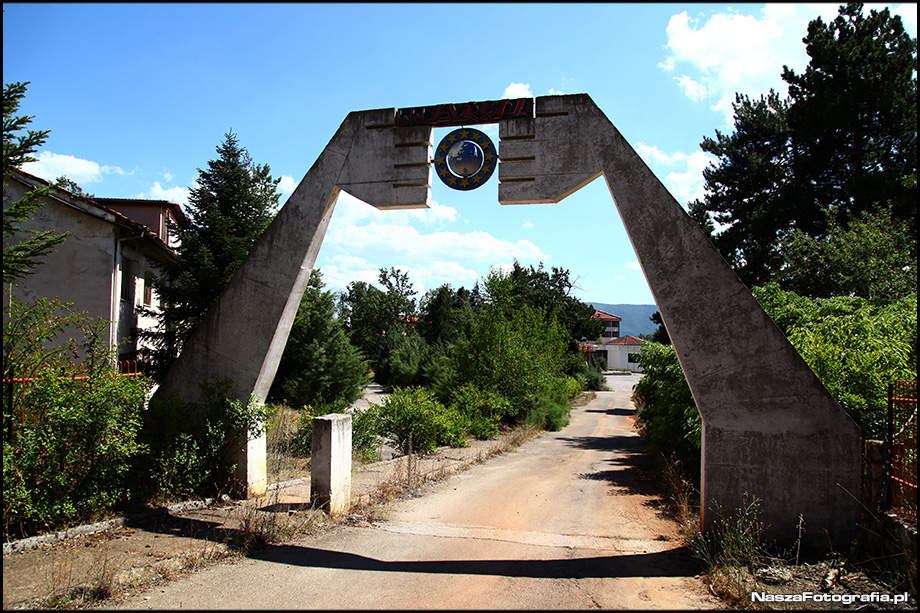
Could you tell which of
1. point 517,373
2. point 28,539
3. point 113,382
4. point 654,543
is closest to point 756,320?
point 654,543

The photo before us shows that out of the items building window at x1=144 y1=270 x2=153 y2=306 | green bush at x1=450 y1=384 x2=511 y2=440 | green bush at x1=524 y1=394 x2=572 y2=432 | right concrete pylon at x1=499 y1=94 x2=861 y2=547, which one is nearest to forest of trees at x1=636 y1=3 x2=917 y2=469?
right concrete pylon at x1=499 y1=94 x2=861 y2=547

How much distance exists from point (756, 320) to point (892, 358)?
234 centimetres

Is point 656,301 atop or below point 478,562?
atop

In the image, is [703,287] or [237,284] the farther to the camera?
[237,284]

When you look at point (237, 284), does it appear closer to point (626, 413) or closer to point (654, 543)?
point (654, 543)

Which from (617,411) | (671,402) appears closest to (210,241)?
(671,402)

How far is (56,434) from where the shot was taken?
23.9 feet

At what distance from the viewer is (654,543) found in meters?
7.95

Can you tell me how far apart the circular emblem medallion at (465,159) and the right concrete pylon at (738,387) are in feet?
5.37

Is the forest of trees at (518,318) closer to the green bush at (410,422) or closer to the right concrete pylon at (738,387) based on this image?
the green bush at (410,422)

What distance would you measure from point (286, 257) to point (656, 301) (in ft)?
18.9

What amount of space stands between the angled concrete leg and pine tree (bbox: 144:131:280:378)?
314 inches

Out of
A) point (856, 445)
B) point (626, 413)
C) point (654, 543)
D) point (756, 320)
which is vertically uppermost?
point (756, 320)

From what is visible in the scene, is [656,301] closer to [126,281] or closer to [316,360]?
[316,360]
